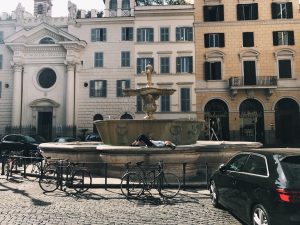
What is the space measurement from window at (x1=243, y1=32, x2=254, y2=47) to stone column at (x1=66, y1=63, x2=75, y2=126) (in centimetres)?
1955

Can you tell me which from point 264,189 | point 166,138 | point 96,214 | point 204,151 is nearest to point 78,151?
point 166,138

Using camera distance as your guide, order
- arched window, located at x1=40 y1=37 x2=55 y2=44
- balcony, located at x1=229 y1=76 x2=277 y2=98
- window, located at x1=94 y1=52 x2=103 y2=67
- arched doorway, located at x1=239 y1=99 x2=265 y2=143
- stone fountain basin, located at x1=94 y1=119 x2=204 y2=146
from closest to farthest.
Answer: stone fountain basin, located at x1=94 y1=119 x2=204 y2=146 < balcony, located at x1=229 y1=76 x2=277 y2=98 < arched doorway, located at x1=239 y1=99 x2=265 y2=143 < arched window, located at x1=40 y1=37 x2=55 y2=44 < window, located at x1=94 y1=52 x2=103 y2=67

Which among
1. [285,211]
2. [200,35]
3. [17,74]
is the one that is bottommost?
[285,211]

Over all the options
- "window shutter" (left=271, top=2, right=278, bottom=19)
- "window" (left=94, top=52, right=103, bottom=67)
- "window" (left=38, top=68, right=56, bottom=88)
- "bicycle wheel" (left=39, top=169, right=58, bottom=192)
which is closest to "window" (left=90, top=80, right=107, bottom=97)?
"window" (left=94, top=52, right=103, bottom=67)

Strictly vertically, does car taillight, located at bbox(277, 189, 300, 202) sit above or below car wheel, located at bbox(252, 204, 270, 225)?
above

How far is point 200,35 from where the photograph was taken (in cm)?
3756

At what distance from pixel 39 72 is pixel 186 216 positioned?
35086 millimetres

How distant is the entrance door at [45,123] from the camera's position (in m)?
38.3

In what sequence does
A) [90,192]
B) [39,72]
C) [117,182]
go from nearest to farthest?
[90,192]
[117,182]
[39,72]

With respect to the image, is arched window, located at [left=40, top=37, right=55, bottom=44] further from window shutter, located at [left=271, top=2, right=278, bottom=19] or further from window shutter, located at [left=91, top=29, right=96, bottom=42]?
window shutter, located at [left=271, top=2, right=278, bottom=19]

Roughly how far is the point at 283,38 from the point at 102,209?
3387cm

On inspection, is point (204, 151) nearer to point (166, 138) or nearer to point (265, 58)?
point (166, 138)

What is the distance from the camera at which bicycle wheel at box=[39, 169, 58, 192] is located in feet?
35.4

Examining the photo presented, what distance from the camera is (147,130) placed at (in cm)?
1395
